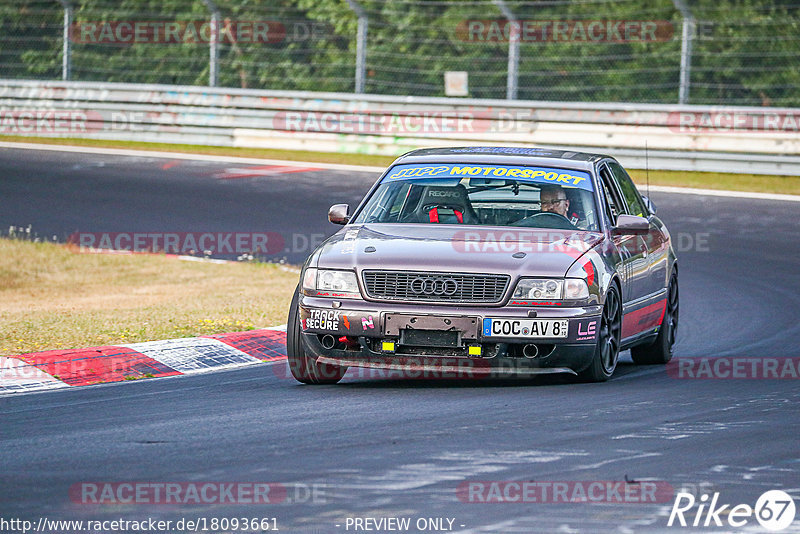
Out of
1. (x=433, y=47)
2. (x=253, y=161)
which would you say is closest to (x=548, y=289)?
(x=253, y=161)

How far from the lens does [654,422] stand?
6.95 meters

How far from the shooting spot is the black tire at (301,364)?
829 centimetres

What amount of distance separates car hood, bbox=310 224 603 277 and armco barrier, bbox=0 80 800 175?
1285cm

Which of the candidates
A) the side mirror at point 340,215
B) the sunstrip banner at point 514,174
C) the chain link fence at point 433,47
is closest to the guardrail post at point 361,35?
the chain link fence at point 433,47

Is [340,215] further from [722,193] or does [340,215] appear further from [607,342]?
[722,193]

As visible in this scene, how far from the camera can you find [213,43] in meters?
24.1

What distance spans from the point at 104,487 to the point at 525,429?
215 centimetres

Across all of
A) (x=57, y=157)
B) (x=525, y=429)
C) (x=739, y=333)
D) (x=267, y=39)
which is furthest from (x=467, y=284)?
(x=267, y=39)

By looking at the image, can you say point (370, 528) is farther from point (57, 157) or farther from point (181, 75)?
point (181, 75)

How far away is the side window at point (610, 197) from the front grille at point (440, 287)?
5.22 ft

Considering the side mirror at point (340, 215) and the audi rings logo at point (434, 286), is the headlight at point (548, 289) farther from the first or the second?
the side mirror at point (340, 215)

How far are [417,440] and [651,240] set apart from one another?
12.9 ft

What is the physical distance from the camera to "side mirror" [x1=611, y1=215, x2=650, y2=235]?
8.76 m

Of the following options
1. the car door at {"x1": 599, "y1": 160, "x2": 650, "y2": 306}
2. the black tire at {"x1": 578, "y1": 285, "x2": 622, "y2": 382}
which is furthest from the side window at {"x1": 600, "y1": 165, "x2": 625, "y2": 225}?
the black tire at {"x1": 578, "y1": 285, "x2": 622, "y2": 382}
